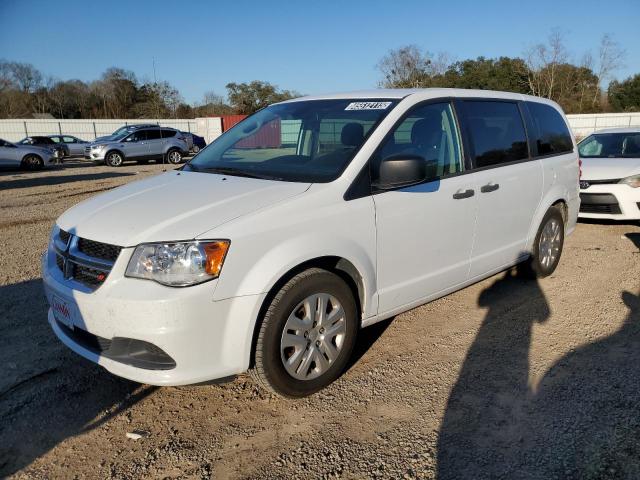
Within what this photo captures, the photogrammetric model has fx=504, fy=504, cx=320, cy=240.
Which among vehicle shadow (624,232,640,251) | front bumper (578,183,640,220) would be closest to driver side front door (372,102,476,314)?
vehicle shadow (624,232,640,251)

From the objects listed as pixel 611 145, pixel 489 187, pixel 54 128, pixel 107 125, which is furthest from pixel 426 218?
pixel 107 125

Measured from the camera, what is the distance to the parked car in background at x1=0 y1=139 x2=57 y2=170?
19.3m

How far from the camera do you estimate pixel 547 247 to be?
17.0 feet

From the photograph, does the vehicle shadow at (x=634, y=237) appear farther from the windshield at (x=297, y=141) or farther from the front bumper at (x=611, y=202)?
the windshield at (x=297, y=141)

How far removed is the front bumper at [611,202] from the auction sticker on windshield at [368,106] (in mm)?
5282

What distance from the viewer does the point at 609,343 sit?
3818 millimetres

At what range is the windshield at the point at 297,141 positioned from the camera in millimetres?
3363

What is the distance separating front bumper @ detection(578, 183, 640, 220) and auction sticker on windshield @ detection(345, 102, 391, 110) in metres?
5.28

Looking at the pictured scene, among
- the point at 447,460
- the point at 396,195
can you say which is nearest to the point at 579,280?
the point at 396,195

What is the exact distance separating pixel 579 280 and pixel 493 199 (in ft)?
6.19

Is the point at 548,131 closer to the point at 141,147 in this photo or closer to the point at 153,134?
the point at 141,147

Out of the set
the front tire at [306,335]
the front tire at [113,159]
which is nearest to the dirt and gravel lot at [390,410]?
the front tire at [306,335]

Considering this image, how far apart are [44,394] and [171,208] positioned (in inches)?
58.3

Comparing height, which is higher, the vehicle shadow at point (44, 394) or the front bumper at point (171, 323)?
the front bumper at point (171, 323)
